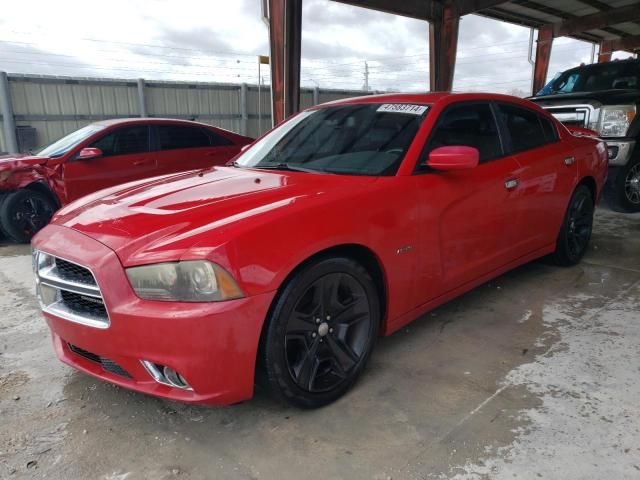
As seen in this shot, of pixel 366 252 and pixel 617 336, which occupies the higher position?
pixel 366 252

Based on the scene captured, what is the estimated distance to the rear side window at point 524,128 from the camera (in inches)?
→ 132

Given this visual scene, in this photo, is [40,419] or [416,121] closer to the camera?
[40,419]

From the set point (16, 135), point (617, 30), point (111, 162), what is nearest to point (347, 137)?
point (111, 162)

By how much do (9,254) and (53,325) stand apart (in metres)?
3.80

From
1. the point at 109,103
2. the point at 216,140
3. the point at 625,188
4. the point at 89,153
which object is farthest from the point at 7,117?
the point at 625,188

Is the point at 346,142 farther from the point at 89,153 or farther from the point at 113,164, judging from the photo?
the point at 113,164

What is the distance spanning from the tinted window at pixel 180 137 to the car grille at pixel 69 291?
14.2 ft

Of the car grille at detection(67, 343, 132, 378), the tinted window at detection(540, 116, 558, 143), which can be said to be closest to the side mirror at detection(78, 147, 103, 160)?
the car grille at detection(67, 343, 132, 378)

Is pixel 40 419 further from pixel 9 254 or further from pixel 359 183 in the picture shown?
pixel 9 254

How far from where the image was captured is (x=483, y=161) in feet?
9.88

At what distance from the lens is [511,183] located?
3133 millimetres

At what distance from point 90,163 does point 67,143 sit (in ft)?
1.65

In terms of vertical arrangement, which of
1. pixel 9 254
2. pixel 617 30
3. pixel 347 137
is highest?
pixel 617 30

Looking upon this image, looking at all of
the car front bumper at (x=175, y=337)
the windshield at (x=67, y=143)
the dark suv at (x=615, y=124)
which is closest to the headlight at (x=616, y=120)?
the dark suv at (x=615, y=124)
